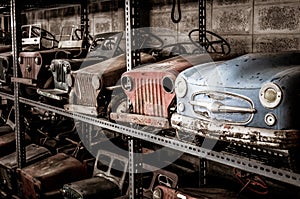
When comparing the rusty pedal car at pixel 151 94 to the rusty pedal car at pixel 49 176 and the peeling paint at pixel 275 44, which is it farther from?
the rusty pedal car at pixel 49 176

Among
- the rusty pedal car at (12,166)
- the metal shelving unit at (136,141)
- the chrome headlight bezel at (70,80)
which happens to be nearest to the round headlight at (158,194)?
the metal shelving unit at (136,141)

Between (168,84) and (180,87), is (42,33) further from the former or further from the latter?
(180,87)

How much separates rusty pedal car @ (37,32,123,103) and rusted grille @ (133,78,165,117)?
0.73 metres

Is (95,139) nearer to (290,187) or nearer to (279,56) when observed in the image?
(290,187)

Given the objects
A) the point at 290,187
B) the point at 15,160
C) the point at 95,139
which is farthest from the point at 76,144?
the point at 290,187

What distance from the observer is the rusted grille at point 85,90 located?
2.51m

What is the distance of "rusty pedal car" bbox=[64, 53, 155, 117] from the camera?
2445mm

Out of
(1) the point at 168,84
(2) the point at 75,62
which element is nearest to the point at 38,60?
(2) the point at 75,62

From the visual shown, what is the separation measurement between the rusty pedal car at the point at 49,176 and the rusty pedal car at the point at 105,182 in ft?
0.74

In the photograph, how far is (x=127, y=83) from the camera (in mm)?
2232

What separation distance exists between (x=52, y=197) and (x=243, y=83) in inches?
81.9

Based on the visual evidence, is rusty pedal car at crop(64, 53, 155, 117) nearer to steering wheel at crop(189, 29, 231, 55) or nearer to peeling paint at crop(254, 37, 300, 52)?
steering wheel at crop(189, 29, 231, 55)

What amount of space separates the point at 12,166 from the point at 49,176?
2.49 ft

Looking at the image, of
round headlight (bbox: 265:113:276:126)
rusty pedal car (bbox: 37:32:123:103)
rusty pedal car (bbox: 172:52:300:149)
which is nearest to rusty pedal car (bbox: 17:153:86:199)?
rusty pedal car (bbox: 37:32:123:103)
